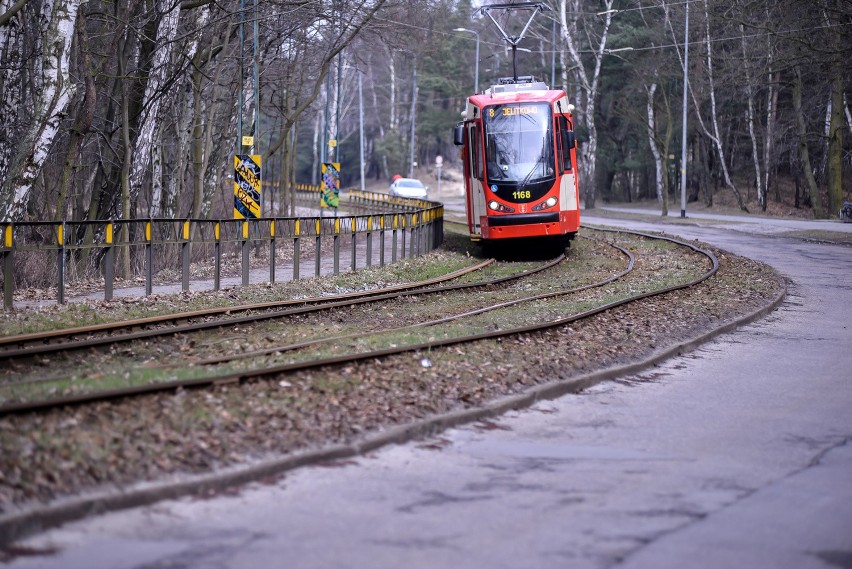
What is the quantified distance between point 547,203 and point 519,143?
61.0 inches

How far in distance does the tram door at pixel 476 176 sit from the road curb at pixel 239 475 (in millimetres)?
15272

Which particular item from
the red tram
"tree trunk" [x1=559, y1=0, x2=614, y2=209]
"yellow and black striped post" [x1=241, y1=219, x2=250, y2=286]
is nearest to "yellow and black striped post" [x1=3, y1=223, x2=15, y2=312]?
"yellow and black striped post" [x1=241, y1=219, x2=250, y2=286]

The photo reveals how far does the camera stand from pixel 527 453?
805 centimetres

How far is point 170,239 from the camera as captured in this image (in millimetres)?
20281

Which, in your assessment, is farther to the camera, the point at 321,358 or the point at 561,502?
the point at 321,358

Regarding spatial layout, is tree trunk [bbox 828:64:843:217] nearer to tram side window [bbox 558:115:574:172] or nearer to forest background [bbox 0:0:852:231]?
forest background [bbox 0:0:852:231]

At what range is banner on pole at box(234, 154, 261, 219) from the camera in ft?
85.9

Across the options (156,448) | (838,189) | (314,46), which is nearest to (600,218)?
(838,189)

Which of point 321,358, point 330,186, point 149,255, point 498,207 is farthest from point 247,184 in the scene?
point 321,358

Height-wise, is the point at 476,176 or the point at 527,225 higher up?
A: the point at 476,176

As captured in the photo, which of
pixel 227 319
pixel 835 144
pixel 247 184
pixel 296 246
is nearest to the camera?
pixel 227 319

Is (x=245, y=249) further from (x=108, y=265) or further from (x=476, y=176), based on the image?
(x=476, y=176)

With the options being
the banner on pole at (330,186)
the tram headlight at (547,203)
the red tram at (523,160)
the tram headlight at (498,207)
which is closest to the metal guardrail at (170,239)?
the tram headlight at (498,207)

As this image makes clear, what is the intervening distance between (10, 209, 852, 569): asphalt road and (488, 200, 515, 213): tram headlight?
600 inches
